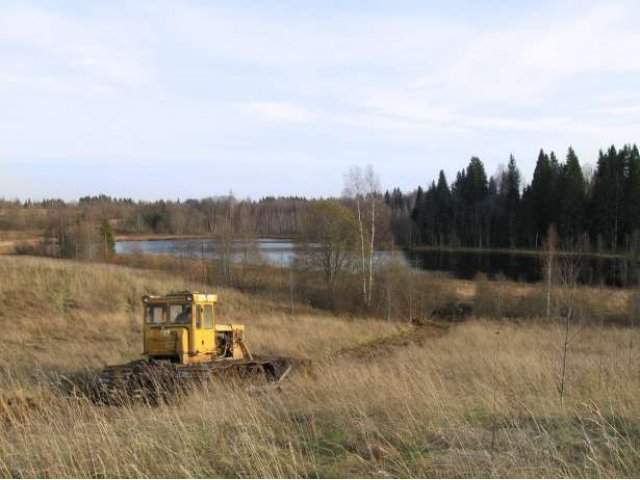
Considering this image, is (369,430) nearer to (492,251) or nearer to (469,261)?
(469,261)

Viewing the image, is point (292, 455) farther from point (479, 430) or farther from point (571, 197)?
point (571, 197)

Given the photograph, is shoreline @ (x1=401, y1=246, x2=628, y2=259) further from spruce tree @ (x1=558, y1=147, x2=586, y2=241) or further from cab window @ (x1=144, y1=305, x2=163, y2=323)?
cab window @ (x1=144, y1=305, x2=163, y2=323)

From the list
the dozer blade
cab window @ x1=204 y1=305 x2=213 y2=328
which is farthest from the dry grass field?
cab window @ x1=204 y1=305 x2=213 y2=328

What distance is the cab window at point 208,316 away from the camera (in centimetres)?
1590

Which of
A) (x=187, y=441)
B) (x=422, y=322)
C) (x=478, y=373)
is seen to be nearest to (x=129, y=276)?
(x=422, y=322)

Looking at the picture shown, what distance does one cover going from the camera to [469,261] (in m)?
76.6

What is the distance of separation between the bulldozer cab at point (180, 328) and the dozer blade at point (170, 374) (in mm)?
536

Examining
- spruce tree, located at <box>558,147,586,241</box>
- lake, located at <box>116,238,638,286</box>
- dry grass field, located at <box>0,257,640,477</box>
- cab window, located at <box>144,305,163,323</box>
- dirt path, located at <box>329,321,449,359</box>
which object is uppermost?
spruce tree, located at <box>558,147,586,241</box>

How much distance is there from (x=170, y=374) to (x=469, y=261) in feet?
220

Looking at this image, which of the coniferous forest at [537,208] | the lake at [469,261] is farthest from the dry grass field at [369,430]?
the coniferous forest at [537,208]

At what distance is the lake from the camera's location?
49.3 metres

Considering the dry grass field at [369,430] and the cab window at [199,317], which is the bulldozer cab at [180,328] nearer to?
the cab window at [199,317]

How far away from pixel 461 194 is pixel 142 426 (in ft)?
316

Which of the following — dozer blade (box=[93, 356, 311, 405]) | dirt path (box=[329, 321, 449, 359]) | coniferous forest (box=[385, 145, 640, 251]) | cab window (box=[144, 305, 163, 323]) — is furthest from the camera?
coniferous forest (box=[385, 145, 640, 251])
